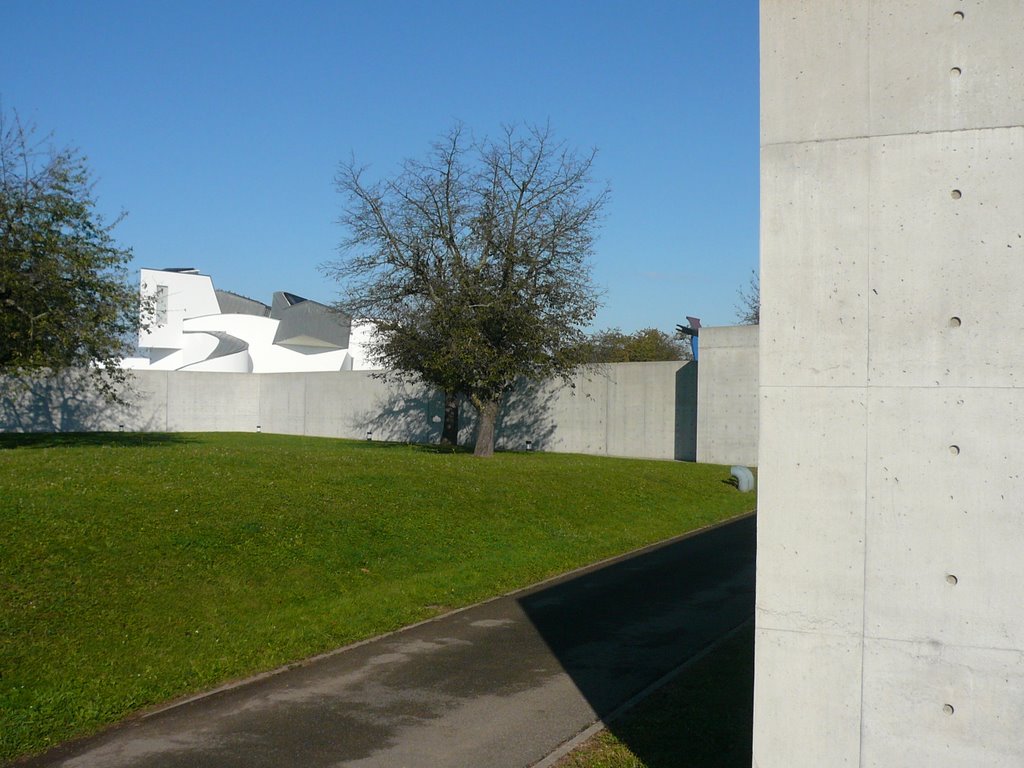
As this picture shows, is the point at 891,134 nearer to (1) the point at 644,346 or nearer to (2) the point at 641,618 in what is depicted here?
(2) the point at 641,618

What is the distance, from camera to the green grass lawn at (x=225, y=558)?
7727 mm

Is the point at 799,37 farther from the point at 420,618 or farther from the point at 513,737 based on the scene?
the point at 420,618

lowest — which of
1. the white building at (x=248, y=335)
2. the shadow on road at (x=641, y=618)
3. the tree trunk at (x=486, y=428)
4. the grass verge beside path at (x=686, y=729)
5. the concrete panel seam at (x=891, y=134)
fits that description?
the shadow on road at (x=641, y=618)

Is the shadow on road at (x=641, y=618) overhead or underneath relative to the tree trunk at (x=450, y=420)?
underneath

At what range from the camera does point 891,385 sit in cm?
454

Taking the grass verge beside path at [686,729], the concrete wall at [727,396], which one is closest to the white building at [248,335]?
the concrete wall at [727,396]

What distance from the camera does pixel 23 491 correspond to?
11844 millimetres

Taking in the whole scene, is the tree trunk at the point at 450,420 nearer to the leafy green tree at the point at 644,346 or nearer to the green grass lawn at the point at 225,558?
the green grass lawn at the point at 225,558

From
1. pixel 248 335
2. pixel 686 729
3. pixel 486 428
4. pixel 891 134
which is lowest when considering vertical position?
pixel 686 729

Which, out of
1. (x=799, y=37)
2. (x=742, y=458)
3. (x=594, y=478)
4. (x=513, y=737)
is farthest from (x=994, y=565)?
(x=742, y=458)

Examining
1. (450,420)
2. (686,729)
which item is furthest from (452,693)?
(450,420)

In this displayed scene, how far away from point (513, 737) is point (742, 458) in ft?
85.2

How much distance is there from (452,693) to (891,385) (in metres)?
4.48

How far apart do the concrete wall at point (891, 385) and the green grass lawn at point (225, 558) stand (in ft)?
16.0
